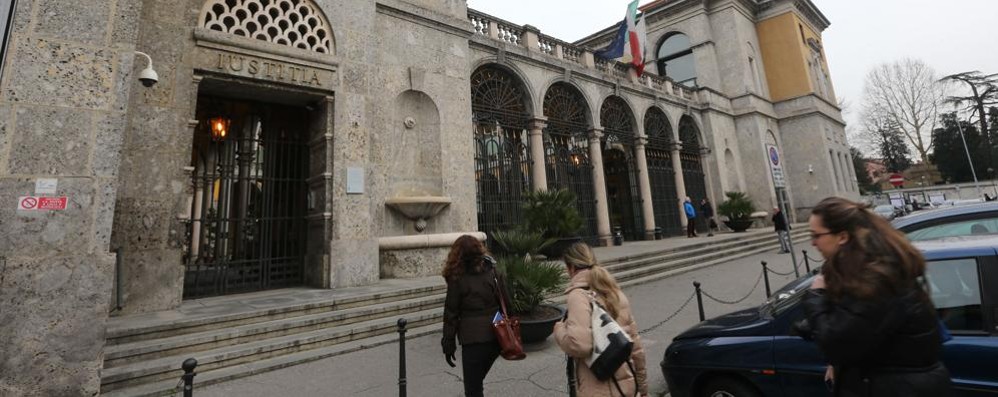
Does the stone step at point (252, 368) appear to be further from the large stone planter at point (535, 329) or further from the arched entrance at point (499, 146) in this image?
the arched entrance at point (499, 146)

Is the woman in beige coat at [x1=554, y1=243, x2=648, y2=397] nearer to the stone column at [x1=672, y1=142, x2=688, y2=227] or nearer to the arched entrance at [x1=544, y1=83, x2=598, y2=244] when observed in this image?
the arched entrance at [x1=544, y1=83, x2=598, y2=244]

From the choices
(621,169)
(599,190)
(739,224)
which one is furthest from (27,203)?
(739,224)

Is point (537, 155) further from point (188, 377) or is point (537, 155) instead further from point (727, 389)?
point (188, 377)

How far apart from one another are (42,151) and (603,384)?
602cm

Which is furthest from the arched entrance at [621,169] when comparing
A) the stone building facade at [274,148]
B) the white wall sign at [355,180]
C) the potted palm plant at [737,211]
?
the white wall sign at [355,180]

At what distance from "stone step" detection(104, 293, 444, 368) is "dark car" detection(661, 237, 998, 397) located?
4.37m

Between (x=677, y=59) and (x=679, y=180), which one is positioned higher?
(x=677, y=59)

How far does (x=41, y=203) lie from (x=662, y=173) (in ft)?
65.9

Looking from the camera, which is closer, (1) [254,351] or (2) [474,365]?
(2) [474,365]

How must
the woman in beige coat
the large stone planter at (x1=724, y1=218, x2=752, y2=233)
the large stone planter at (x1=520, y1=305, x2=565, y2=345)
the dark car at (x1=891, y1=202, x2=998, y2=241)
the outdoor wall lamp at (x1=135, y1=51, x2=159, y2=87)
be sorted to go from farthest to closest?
the large stone planter at (x1=724, y1=218, x2=752, y2=233) → the outdoor wall lamp at (x1=135, y1=51, x2=159, y2=87) → the large stone planter at (x1=520, y1=305, x2=565, y2=345) → the dark car at (x1=891, y1=202, x2=998, y2=241) → the woman in beige coat

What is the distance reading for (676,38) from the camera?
26812mm

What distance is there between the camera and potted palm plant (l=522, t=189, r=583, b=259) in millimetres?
11172

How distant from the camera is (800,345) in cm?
278

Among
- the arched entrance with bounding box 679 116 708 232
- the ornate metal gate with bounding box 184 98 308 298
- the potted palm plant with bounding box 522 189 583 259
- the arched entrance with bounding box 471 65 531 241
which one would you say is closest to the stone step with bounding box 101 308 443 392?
the ornate metal gate with bounding box 184 98 308 298
